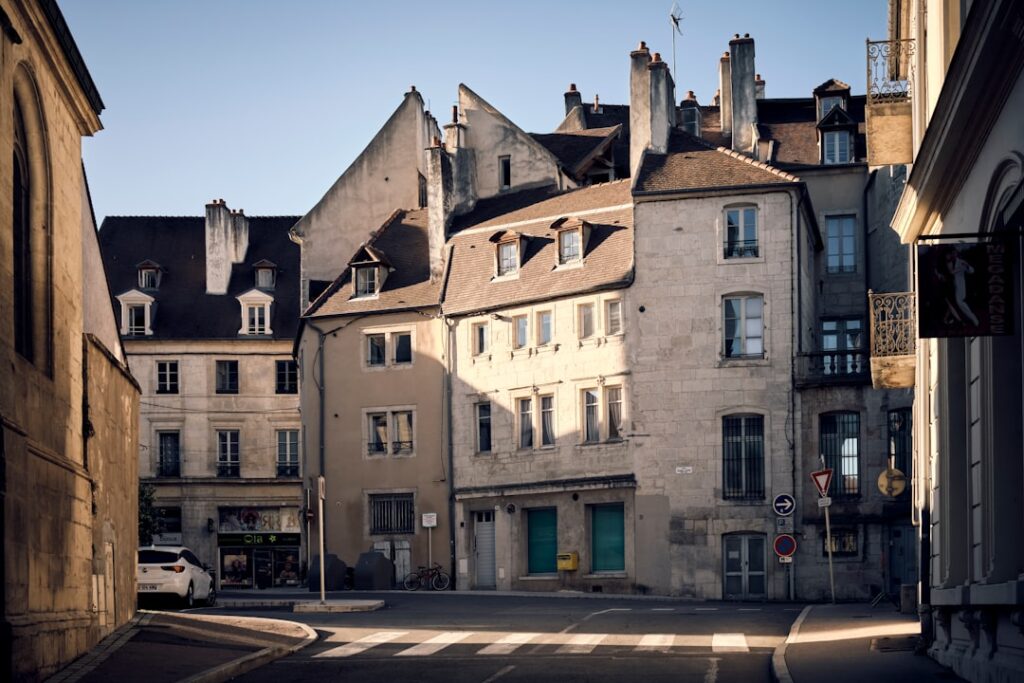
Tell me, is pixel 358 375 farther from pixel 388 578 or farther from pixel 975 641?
pixel 975 641

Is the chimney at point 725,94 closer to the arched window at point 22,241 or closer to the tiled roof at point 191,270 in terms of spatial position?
the tiled roof at point 191,270

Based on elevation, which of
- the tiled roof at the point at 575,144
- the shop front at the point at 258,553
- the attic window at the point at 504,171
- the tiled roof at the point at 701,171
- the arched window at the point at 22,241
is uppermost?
the tiled roof at the point at 575,144

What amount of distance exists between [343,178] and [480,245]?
33.3ft

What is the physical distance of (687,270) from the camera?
47719mm

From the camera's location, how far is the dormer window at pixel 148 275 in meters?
69.6

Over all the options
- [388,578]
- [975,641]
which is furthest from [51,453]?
[388,578]

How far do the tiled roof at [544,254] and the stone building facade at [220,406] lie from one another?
16043mm

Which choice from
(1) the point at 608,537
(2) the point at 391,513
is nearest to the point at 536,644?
(1) the point at 608,537

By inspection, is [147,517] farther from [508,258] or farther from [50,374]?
[50,374]

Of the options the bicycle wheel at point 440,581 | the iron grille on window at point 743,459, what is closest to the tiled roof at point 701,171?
the iron grille on window at point 743,459

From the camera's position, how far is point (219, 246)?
7000 centimetres

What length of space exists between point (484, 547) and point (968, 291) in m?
37.9

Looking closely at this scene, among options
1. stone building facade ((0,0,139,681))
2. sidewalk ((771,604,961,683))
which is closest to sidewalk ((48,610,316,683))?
stone building facade ((0,0,139,681))

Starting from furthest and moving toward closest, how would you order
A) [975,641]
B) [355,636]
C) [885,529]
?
[885,529], [355,636], [975,641]
